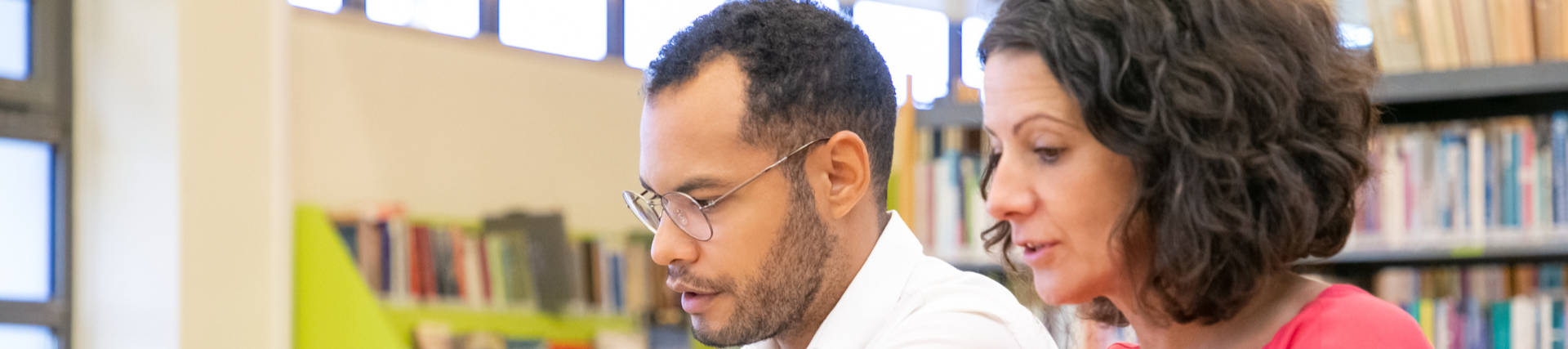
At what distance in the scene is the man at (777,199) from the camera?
1.28m

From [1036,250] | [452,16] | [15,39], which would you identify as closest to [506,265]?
[452,16]

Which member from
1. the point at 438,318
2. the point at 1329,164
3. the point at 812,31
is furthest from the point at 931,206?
the point at 1329,164

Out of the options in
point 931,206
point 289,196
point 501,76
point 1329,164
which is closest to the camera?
point 1329,164

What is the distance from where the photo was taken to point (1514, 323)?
2.42 m

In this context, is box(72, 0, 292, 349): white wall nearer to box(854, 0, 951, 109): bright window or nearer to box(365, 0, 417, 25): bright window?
box(365, 0, 417, 25): bright window

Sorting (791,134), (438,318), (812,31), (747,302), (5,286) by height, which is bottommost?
(438,318)

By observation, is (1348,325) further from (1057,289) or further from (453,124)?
(453,124)

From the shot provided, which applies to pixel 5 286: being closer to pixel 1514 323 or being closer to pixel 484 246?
pixel 484 246

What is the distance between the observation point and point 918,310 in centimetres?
126

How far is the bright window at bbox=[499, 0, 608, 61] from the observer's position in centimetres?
415

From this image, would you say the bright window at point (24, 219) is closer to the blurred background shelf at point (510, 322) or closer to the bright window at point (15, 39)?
the bright window at point (15, 39)

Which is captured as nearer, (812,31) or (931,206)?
(812,31)

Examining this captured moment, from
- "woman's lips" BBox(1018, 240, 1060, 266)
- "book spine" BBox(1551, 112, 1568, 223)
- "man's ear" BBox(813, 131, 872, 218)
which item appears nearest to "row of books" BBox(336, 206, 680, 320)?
"man's ear" BBox(813, 131, 872, 218)

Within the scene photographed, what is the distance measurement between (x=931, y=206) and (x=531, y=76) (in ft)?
5.13
